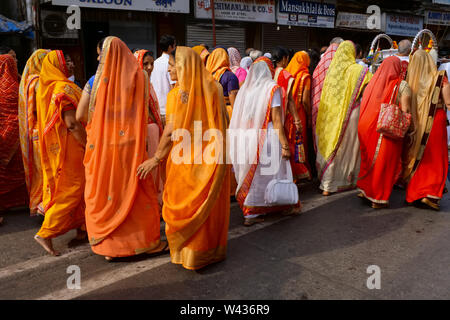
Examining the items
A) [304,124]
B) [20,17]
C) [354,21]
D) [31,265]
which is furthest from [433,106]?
[354,21]

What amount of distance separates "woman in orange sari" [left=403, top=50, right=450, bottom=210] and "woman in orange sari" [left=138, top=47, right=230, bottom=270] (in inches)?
106

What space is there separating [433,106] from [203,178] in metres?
3.02

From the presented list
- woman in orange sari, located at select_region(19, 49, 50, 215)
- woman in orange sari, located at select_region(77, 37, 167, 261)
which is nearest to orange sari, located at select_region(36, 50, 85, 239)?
woman in orange sari, located at select_region(77, 37, 167, 261)

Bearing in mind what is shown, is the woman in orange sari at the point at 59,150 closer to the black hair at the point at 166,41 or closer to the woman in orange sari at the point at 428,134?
the black hair at the point at 166,41

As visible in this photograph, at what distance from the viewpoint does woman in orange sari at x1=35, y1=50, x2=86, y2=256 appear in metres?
3.32

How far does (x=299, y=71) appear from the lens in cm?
550

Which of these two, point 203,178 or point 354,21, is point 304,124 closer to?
point 203,178

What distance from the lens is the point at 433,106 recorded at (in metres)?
4.46

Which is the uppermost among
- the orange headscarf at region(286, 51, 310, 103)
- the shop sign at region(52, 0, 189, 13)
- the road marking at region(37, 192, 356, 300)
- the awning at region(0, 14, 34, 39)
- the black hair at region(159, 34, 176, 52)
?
the shop sign at region(52, 0, 189, 13)

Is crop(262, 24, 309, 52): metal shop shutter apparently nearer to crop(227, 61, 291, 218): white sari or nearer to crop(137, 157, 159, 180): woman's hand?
crop(227, 61, 291, 218): white sari

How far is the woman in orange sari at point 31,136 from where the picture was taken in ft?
13.1

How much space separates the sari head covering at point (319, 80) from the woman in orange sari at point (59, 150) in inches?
127

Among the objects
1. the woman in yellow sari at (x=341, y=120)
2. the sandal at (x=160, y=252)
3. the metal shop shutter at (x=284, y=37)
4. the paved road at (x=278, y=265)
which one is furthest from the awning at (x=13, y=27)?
the metal shop shutter at (x=284, y=37)

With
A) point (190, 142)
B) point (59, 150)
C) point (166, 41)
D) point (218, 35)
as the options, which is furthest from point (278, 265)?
point (218, 35)
